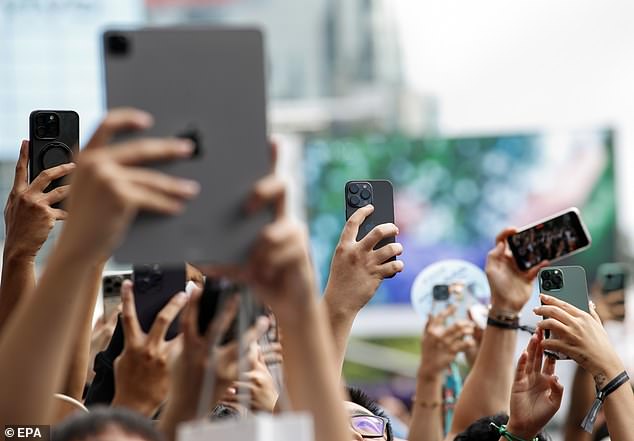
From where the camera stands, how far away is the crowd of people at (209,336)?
71.4 inches

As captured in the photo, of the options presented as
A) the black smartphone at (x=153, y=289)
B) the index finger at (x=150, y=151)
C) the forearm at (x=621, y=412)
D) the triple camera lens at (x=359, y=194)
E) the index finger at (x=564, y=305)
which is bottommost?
the forearm at (x=621, y=412)

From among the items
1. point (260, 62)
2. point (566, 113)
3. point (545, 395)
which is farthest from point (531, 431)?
point (566, 113)

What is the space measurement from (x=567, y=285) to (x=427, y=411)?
2.99 ft

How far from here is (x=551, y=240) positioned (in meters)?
3.57

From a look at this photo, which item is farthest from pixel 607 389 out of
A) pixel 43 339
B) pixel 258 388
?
pixel 43 339

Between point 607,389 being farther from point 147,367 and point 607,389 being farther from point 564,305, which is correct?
point 147,367

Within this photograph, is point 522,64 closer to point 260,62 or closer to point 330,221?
point 330,221

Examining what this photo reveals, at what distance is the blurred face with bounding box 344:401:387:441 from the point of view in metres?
3.13

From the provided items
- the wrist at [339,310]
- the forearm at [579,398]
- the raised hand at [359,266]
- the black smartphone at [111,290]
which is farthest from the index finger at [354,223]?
the forearm at [579,398]

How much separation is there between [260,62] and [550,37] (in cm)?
2748

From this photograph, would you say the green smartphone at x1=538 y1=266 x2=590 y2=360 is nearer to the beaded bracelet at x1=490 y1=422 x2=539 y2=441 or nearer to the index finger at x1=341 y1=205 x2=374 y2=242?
the beaded bracelet at x1=490 y1=422 x2=539 y2=441

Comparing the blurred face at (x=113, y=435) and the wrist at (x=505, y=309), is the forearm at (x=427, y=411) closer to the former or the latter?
the wrist at (x=505, y=309)

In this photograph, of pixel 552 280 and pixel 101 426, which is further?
pixel 552 280

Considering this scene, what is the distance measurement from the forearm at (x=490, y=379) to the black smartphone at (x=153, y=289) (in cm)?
123
